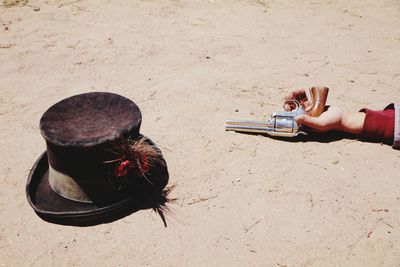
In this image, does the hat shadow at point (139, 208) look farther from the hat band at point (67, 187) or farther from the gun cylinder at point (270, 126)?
the gun cylinder at point (270, 126)

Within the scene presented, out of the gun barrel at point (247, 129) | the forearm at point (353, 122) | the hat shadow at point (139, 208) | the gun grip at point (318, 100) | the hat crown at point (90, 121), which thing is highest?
the hat crown at point (90, 121)

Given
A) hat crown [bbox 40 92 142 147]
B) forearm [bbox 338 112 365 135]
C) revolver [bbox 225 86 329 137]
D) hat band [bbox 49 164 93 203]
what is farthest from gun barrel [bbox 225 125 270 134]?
hat band [bbox 49 164 93 203]

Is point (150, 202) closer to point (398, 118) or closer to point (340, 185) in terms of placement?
point (340, 185)

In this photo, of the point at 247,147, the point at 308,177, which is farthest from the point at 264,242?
the point at 247,147

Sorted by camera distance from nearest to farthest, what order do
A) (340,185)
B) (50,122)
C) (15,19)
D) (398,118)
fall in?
(50,122)
(340,185)
(398,118)
(15,19)

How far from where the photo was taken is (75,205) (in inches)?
83.2

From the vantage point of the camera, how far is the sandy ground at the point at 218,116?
6.64 ft

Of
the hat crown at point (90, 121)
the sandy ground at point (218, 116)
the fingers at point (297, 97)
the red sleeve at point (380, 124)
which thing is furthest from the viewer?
the fingers at point (297, 97)

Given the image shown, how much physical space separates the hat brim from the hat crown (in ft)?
1.44

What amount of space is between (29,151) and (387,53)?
3812mm

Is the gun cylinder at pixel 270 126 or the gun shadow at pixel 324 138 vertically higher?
the gun cylinder at pixel 270 126

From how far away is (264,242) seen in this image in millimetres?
2041

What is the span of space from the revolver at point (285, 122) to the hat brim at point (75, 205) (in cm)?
84

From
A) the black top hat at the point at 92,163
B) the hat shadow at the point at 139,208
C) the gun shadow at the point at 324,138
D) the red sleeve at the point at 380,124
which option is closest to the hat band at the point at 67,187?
the black top hat at the point at 92,163
